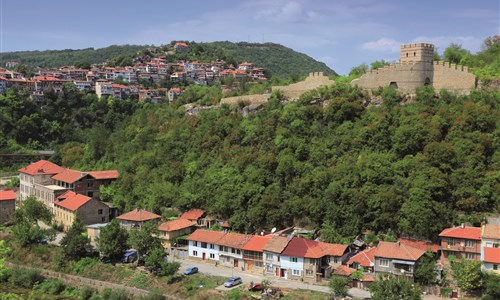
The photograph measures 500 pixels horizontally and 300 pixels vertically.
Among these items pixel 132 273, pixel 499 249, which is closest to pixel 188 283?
pixel 132 273

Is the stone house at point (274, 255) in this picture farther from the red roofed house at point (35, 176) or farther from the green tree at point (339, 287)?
the red roofed house at point (35, 176)

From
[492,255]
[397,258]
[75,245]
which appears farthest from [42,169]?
[492,255]

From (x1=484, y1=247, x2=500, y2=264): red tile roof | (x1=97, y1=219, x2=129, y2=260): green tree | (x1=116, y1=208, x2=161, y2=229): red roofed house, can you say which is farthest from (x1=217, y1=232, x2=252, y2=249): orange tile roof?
(x1=484, y1=247, x2=500, y2=264): red tile roof

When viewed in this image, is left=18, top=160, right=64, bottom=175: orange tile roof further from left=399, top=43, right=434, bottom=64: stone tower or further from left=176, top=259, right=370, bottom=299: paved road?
left=399, top=43, right=434, bottom=64: stone tower

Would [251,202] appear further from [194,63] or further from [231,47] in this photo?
[231,47]

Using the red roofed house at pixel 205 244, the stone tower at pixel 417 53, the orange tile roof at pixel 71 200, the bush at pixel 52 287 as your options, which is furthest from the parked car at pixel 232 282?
the stone tower at pixel 417 53

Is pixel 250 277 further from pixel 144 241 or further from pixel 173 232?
pixel 173 232
